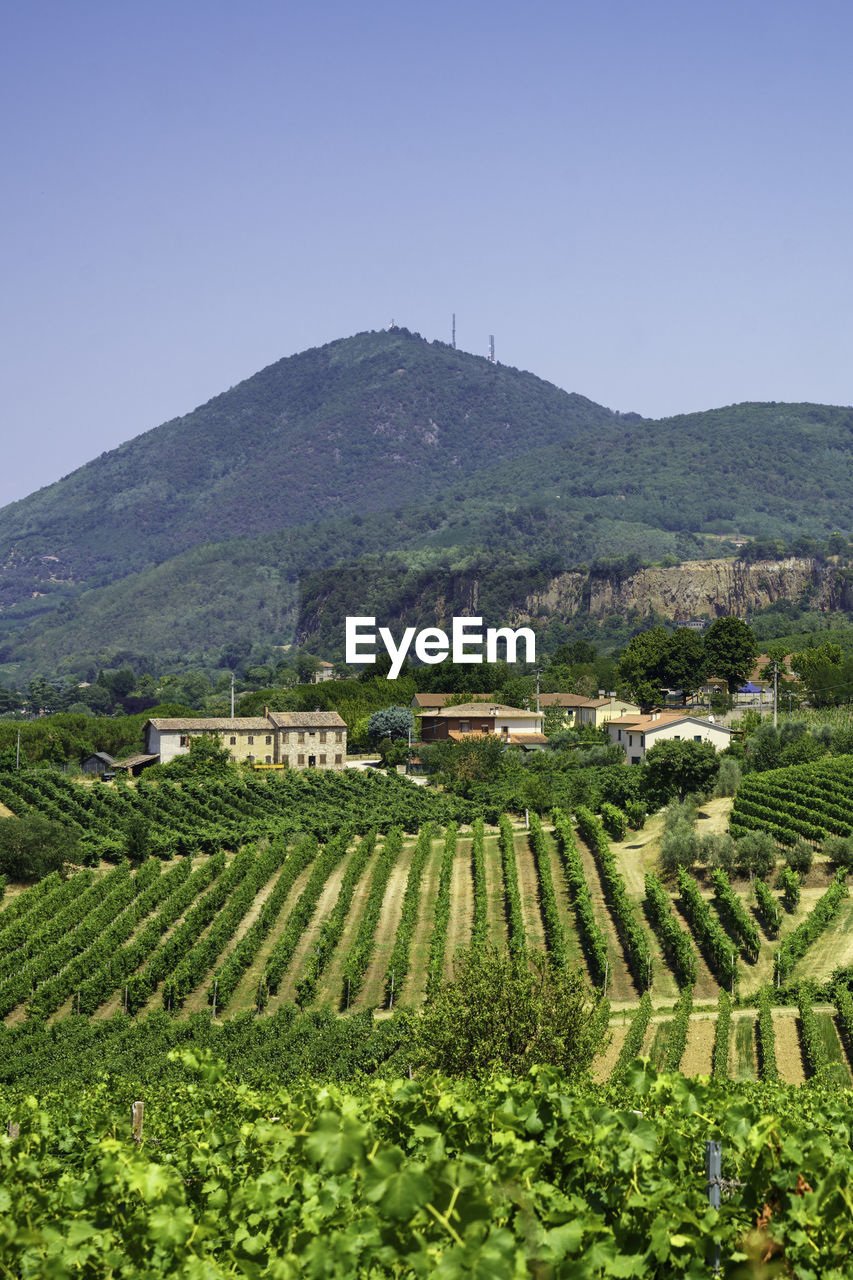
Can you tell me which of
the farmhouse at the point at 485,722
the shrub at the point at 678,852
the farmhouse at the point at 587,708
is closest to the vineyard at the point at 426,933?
the shrub at the point at 678,852

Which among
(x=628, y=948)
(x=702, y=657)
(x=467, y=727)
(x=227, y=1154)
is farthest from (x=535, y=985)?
(x=702, y=657)

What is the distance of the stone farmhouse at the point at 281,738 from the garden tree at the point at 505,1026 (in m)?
58.8

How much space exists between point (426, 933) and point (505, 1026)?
18.3 metres

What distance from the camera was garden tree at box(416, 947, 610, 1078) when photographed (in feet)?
82.4

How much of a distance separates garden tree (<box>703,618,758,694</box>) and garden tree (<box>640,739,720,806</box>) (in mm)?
39671

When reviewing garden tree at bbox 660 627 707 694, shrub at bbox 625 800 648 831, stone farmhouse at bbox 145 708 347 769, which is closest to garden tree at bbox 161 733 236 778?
stone farmhouse at bbox 145 708 347 769

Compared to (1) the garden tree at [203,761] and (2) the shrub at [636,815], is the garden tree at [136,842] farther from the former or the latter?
(2) the shrub at [636,815]

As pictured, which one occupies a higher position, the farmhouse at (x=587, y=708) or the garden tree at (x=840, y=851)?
the farmhouse at (x=587, y=708)

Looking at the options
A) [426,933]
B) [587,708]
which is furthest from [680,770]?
[587,708]

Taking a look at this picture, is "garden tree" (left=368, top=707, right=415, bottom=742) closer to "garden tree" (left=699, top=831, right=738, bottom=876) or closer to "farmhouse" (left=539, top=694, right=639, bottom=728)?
"farmhouse" (left=539, top=694, right=639, bottom=728)

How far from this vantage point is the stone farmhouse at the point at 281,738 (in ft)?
280

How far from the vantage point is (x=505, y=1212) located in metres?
7.09

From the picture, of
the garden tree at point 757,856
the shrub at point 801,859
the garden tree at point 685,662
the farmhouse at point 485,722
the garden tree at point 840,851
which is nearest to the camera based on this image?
the garden tree at point 840,851

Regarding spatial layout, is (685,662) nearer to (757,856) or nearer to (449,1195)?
(757,856)
